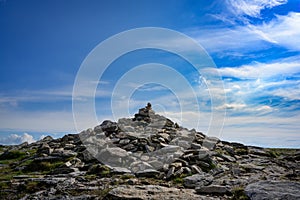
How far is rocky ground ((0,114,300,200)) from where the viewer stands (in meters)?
14.7

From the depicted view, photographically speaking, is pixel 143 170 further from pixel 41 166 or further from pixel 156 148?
pixel 41 166

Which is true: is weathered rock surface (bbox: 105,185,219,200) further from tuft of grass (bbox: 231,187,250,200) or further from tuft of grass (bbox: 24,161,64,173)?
tuft of grass (bbox: 24,161,64,173)

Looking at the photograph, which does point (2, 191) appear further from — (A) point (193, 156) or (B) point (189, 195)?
(A) point (193, 156)

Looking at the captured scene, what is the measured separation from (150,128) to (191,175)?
41.7 feet

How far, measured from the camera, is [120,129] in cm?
3170

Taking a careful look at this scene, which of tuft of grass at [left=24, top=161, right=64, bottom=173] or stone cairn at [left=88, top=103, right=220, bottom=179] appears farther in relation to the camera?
tuft of grass at [left=24, top=161, right=64, bottom=173]

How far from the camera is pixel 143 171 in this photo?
19.3 meters

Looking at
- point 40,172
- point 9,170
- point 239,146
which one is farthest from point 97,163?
point 239,146

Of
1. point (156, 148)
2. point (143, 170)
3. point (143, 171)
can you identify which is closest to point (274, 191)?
point (143, 171)

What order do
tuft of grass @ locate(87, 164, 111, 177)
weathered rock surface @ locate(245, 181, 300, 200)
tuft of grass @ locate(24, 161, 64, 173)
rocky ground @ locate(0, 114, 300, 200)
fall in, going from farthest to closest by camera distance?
tuft of grass @ locate(24, 161, 64, 173)
tuft of grass @ locate(87, 164, 111, 177)
rocky ground @ locate(0, 114, 300, 200)
weathered rock surface @ locate(245, 181, 300, 200)

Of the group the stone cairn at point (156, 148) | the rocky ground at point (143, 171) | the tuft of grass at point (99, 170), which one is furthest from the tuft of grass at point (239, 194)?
the tuft of grass at point (99, 170)

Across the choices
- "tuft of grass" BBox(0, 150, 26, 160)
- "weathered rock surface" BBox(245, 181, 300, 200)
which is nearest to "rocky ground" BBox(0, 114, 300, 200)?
"weathered rock surface" BBox(245, 181, 300, 200)

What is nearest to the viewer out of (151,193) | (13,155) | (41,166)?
(151,193)

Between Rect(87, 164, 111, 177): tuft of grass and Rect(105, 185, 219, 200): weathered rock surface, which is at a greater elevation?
Rect(87, 164, 111, 177): tuft of grass
